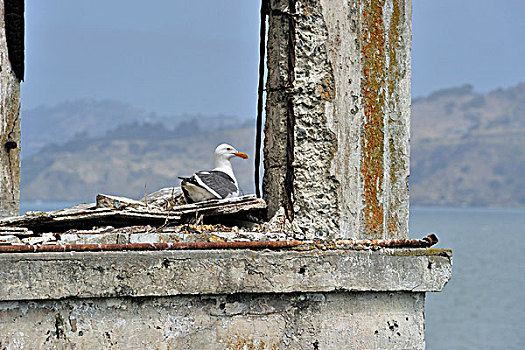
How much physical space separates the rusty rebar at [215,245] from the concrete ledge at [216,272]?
28 mm

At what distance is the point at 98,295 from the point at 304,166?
1366 millimetres

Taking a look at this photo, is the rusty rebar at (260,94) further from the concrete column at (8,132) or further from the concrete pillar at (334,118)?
the concrete column at (8,132)

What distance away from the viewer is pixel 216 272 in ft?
14.6

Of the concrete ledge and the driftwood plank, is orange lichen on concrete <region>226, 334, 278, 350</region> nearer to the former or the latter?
the concrete ledge

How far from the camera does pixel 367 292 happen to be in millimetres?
4711

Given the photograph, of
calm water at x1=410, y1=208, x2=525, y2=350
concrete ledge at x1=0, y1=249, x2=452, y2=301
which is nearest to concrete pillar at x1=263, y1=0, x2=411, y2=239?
concrete ledge at x1=0, y1=249, x2=452, y2=301

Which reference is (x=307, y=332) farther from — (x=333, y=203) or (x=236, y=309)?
(x=333, y=203)

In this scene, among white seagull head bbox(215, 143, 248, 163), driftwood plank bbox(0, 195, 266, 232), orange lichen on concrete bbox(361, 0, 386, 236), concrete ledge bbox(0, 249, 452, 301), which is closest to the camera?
concrete ledge bbox(0, 249, 452, 301)

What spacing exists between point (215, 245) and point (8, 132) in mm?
2530

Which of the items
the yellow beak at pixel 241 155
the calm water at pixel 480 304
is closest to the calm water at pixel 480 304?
the calm water at pixel 480 304

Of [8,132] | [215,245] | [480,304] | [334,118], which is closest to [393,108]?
[334,118]

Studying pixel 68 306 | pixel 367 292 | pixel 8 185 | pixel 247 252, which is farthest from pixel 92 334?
pixel 8 185

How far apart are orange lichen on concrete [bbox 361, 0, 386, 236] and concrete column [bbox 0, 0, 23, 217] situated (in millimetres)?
2565

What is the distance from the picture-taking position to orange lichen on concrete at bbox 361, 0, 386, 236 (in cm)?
513
